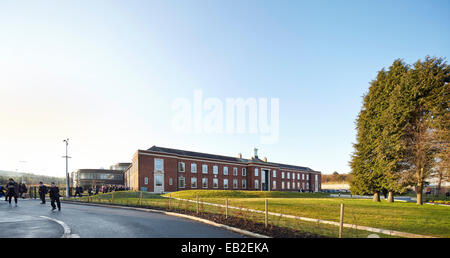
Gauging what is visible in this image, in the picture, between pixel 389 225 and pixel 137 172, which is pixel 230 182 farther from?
pixel 389 225

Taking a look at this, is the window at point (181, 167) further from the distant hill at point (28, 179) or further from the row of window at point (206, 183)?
the distant hill at point (28, 179)

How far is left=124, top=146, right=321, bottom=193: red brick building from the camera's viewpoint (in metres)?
41.5

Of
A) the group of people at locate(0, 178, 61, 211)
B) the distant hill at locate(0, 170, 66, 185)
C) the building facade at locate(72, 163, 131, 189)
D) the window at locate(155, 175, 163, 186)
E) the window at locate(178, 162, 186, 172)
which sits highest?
the group of people at locate(0, 178, 61, 211)

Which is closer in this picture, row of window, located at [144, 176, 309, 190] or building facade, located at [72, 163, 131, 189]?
row of window, located at [144, 176, 309, 190]

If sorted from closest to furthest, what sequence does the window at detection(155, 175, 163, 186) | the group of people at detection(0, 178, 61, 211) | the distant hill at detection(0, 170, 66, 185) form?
the group of people at detection(0, 178, 61, 211) < the window at detection(155, 175, 163, 186) < the distant hill at detection(0, 170, 66, 185)

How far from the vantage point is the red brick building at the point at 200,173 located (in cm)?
4147

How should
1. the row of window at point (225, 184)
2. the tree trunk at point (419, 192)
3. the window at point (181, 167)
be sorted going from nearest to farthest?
the tree trunk at point (419, 192)
the row of window at point (225, 184)
the window at point (181, 167)

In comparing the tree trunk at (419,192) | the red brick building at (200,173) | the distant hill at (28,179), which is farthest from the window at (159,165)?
the distant hill at (28,179)

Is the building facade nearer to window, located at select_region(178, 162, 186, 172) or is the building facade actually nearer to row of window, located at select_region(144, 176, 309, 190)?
row of window, located at select_region(144, 176, 309, 190)

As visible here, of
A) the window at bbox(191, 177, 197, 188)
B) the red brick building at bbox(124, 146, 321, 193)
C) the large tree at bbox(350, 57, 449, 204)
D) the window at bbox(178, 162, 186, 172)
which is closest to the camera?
the large tree at bbox(350, 57, 449, 204)

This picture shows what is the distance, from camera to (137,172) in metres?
40.7

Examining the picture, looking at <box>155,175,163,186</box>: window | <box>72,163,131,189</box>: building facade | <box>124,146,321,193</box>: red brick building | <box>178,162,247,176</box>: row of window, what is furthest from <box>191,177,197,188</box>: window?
<box>72,163,131,189</box>: building facade

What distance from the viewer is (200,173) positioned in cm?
5031

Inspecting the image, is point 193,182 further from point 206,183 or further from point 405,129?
Result: point 405,129
